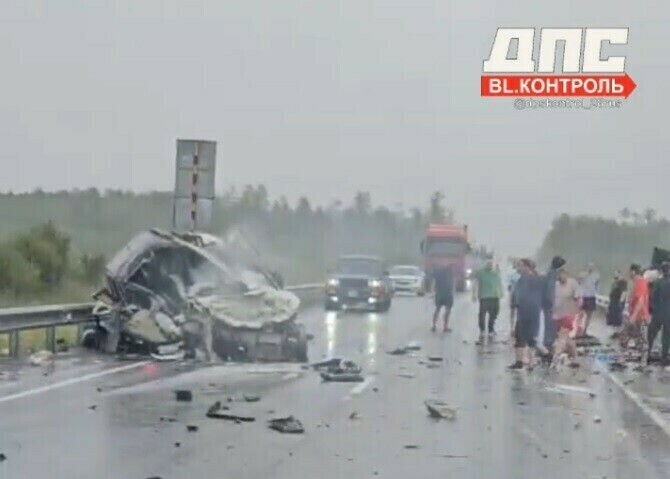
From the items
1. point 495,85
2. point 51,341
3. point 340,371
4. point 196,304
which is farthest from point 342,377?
point 51,341

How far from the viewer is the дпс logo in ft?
52.2

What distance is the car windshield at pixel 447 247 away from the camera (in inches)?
1839

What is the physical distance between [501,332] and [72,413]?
17816 mm

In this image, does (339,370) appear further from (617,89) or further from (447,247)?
(447,247)

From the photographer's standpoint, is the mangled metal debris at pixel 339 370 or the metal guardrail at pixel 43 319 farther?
the metal guardrail at pixel 43 319

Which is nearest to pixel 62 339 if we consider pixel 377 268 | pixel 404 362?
pixel 404 362

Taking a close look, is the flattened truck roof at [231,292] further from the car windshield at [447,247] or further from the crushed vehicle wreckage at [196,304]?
the car windshield at [447,247]

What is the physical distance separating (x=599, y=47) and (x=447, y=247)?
1219 inches

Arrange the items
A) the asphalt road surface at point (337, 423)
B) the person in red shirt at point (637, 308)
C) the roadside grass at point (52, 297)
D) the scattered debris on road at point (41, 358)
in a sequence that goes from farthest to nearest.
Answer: the roadside grass at point (52, 297) < the person in red shirt at point (637, 308) < the scattered debris on road at point (41, 358) < the asphalt road surface at point (337, 423)

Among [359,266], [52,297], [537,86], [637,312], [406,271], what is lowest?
[406,271]

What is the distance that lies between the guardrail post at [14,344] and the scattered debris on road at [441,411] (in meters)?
7.97

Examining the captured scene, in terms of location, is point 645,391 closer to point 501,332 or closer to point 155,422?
point 155,422

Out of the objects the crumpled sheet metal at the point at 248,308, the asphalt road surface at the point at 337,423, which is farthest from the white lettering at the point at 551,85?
the crumpled sheet metal at the point at 248,308

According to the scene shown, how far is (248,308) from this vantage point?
835 inches
